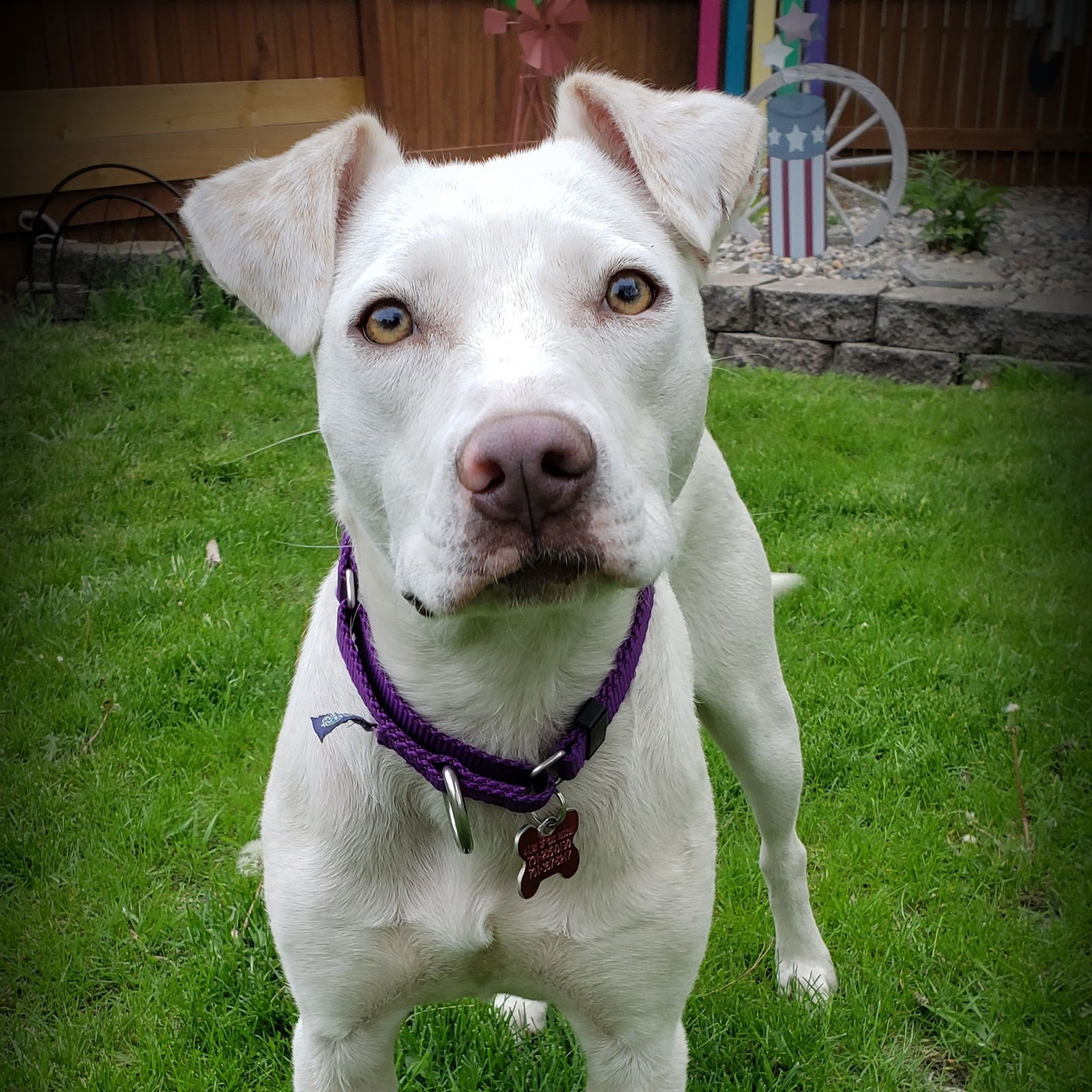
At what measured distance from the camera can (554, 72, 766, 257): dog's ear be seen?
6.55 feet

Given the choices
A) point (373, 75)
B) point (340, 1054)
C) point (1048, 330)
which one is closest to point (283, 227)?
point (340, 1054)

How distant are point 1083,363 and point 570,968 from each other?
6252 mm

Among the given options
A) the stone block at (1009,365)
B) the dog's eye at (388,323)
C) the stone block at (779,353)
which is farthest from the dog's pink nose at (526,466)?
the stone block at (779,353)

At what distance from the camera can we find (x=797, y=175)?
8.68 metres

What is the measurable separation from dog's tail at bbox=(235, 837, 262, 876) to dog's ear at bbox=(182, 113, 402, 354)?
6.21 feet

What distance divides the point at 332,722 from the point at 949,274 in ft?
24.0

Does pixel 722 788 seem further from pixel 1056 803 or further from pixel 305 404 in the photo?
pixel 305 404

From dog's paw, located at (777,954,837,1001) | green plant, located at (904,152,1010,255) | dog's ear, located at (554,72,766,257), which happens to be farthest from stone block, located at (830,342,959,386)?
dog's ear, located at (554,72,766,257)

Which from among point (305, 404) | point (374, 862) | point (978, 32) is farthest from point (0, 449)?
point (978, 32)

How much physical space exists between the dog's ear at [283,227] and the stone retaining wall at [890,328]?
20.1 ft

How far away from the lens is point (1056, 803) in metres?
3.58

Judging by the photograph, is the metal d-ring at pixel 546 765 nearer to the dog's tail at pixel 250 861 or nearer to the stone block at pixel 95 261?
the dog's tail at pixel 250 861

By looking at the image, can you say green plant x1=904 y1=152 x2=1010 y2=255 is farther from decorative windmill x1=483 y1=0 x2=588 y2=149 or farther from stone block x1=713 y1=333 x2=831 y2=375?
decorative windmill x1=483 y1=0 x2=588 y2=149

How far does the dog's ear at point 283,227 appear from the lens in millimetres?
1937
